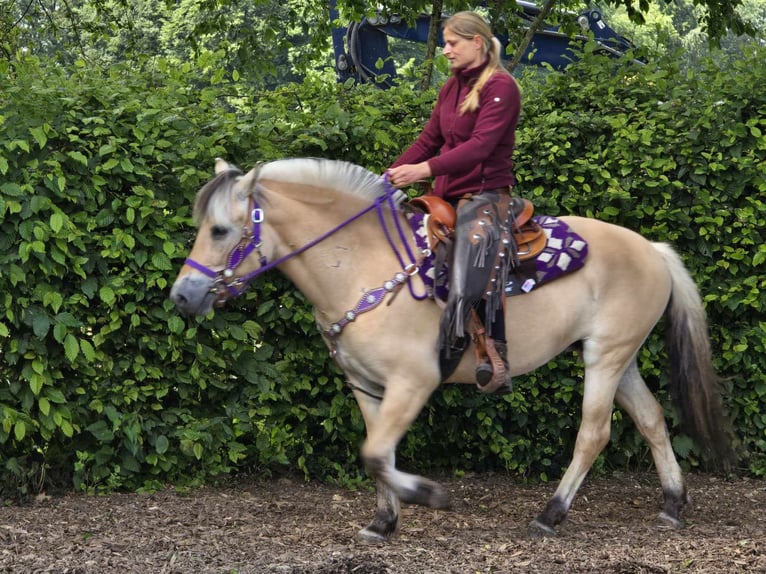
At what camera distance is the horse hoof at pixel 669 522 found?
5684mm

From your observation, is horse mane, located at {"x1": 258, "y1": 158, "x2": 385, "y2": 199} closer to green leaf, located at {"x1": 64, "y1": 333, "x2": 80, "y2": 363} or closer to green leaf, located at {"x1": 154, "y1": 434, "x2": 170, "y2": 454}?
green leaf, located at {"x1": 64, "y1": 333, "x2": 80, "y2": 363}

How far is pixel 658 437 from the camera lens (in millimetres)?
5793

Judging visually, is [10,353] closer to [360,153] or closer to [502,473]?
[360,153]

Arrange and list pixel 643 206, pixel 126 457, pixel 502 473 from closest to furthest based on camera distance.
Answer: pixel 126 457
pixel 643 206
pixel 502 473

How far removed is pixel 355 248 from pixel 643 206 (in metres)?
2.49

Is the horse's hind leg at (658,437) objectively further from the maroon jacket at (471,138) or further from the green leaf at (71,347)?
the green leaf at (71,347)

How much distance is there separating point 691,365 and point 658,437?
0.46 meters

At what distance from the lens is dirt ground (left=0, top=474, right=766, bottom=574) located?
4.65 m

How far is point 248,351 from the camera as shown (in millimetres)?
6176

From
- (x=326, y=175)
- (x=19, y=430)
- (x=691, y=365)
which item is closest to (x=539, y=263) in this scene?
(x=326, y=175)

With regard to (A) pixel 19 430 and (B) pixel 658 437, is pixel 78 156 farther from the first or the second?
(B) pixel 658 437

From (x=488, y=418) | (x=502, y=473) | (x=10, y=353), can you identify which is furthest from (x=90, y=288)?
(x=502, y=473)

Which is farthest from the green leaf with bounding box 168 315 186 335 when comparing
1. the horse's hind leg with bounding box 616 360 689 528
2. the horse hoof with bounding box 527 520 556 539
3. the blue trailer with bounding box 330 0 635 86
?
the blue trailer with bounding box 330 0 635 86

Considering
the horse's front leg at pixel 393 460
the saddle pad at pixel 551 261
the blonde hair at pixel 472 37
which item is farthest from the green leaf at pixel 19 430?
the blonde hair at pixel 472 37
